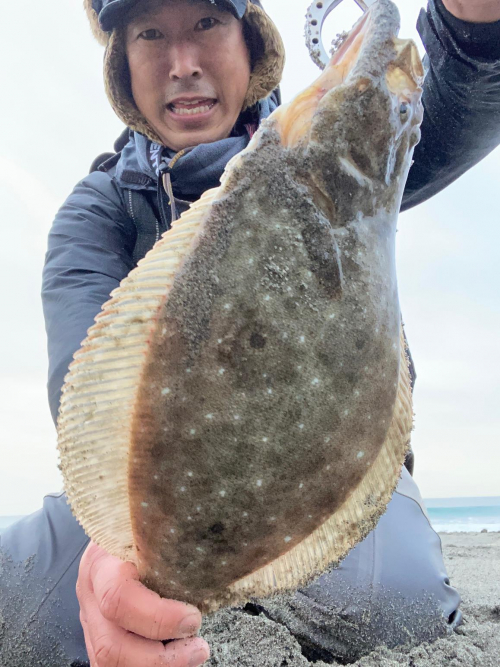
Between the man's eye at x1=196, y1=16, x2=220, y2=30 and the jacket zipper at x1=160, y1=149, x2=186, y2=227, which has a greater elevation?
the man's eye at x1=196, y1=16, x2=220, y2=30

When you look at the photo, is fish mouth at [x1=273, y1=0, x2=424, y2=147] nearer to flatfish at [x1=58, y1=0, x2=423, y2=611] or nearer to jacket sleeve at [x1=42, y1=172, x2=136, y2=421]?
flatfish at [x1=58, y1=0, x2=423, y2=611]

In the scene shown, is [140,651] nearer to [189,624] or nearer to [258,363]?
[189,624]

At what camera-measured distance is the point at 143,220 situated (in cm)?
281

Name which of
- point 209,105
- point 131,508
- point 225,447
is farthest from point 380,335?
point 209,105

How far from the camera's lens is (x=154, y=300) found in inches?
45.1

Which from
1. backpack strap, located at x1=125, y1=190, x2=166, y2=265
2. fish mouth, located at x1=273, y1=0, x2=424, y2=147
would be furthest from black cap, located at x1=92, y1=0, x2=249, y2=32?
fish mouth, located at x1=273, y1=0, x2=424, y2=147

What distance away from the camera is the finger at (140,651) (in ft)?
4.32

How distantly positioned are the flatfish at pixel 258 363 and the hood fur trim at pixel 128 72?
5.08ft

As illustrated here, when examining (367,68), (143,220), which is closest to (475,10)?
(367,68)

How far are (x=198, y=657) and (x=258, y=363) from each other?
0.85 meters

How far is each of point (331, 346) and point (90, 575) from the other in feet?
3.48

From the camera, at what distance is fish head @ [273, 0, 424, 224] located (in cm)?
128

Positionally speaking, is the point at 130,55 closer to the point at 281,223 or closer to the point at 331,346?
the point at 281,223

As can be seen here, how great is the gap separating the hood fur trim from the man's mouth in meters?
0.24
